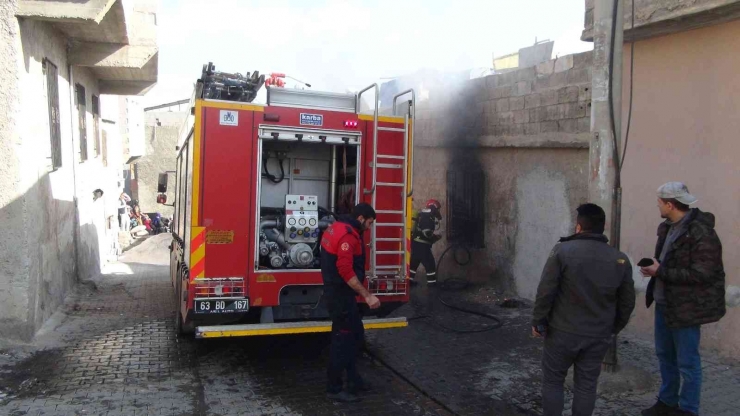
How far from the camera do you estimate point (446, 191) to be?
10969 millimetres

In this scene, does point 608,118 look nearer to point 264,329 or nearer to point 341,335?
point 341,335

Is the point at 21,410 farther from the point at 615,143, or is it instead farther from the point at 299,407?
the point at 615,143

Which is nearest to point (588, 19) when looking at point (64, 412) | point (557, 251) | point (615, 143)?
point (615, 143)

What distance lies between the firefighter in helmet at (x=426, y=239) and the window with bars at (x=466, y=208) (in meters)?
0.44

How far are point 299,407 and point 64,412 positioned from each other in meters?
1.85

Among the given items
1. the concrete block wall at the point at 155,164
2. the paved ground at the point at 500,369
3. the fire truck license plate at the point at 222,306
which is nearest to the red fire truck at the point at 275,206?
the fire truck license plate at the point at 222,306

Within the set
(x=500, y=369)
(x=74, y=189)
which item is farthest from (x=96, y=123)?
(x=500, y=369)

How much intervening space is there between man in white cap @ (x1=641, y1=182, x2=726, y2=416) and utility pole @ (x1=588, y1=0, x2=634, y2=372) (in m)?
0.78

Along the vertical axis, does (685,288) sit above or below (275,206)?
below

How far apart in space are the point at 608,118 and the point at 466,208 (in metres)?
5.13

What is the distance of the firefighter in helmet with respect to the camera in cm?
1021

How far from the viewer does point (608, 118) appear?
5281mm

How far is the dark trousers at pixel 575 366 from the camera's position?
379 cm

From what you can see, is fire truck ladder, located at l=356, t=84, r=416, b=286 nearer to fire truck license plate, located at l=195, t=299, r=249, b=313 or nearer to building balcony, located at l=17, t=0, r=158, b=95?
fire truck license plate, located at l=195, t=299, r=249, b=313
